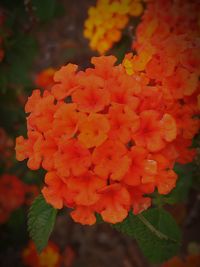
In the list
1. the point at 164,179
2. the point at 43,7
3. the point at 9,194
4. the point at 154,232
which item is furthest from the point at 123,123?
the point at 9,194

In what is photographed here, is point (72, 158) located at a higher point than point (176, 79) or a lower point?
lower

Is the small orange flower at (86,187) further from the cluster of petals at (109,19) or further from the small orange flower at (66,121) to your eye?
the cluster of petals at (109,19)

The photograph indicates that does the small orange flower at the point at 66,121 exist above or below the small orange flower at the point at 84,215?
above

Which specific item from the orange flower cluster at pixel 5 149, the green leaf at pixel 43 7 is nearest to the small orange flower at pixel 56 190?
the green leaf at pixel 43 7

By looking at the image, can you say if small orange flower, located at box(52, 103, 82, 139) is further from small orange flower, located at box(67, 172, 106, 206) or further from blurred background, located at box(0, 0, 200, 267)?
blurred background, located at box(0, 0, 200, 267)

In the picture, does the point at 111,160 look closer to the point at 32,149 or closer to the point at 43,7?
the point at 32,149

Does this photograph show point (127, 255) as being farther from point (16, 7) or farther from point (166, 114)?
point (166, 114)

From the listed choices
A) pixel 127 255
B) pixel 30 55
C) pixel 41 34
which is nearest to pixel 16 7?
pixel 30 55
